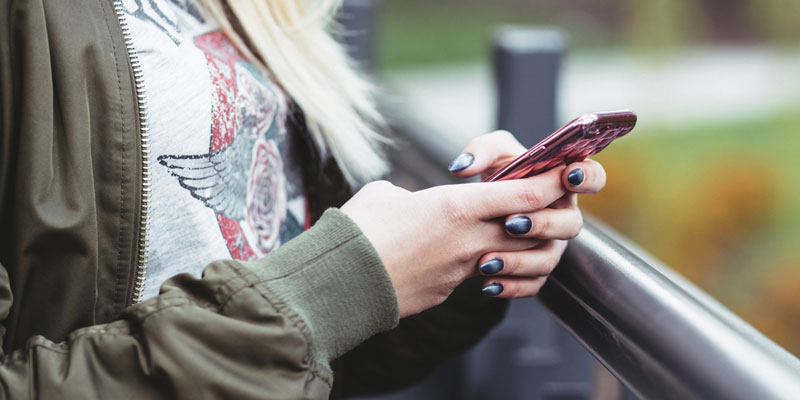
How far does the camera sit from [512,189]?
2.73 feet

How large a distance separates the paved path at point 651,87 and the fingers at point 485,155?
4588 millimetres

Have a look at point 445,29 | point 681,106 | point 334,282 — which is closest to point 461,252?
point 334,282

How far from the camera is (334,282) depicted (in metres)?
0.78

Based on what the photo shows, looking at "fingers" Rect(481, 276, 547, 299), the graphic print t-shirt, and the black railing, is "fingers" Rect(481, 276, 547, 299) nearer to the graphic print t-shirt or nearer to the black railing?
the black railing

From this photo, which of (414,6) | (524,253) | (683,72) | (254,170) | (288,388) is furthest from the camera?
(414,6)

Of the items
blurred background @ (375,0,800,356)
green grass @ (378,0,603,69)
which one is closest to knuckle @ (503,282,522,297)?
blurred background @ (375,0,800,356)

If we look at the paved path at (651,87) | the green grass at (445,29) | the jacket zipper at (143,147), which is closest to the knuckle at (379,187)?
the jacket zipper at (143,147)

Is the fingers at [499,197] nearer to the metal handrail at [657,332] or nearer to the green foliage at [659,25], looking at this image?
the metal handrail at [657,332]

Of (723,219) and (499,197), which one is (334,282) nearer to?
(499,197)

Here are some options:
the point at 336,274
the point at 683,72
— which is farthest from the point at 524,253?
the point at 683,72

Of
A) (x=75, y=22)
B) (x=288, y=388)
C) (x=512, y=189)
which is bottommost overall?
(x=288, y=388)

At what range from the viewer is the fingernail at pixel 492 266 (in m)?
0.86

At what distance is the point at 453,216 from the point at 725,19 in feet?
35.5

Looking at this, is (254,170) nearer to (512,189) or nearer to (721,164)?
(512,189)
